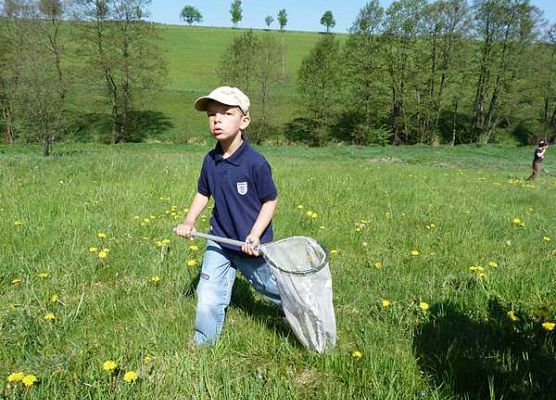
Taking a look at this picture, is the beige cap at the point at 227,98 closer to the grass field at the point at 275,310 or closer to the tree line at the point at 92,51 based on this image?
the grass field at the point at 275,310

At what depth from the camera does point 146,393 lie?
2.31 m

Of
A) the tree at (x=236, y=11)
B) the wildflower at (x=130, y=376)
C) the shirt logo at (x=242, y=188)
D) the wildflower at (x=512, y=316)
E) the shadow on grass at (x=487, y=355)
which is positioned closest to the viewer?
the wildflower at (x=130, y=376)

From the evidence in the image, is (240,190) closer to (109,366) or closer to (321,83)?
(109,366)

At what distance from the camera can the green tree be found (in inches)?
1358

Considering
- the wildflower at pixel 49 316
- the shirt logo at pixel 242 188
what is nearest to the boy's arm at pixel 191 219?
the shirt logo at pixel 242 188

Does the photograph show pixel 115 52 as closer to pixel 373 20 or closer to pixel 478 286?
pixel 373 20

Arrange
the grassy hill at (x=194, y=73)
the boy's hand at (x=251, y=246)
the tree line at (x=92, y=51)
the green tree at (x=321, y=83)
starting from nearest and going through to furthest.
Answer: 1. the boy's hand at (x=251, y=246)
2. the tree line at (x=92, y=51)
3. the green tree at (x=321, y=83)
4. the grassy hill at (x=194, y=73)

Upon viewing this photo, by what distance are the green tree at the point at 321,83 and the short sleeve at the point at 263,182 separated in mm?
33044

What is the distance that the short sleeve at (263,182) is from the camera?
2.90m

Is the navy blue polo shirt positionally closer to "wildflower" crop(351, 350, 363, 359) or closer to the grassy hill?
"wildflower" crop(351, 350, 363, 359)

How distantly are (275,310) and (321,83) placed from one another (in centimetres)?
3331

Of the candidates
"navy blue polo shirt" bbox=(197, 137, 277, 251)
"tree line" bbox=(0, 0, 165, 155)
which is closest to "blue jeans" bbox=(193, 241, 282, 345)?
"navy blue polo shirt" bbox=(197, 137, 277, 251)

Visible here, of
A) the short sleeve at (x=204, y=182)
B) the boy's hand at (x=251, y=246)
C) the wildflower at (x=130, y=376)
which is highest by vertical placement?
the short sleeve at (x=204, y=182)

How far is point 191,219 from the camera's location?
3117 millimetres
